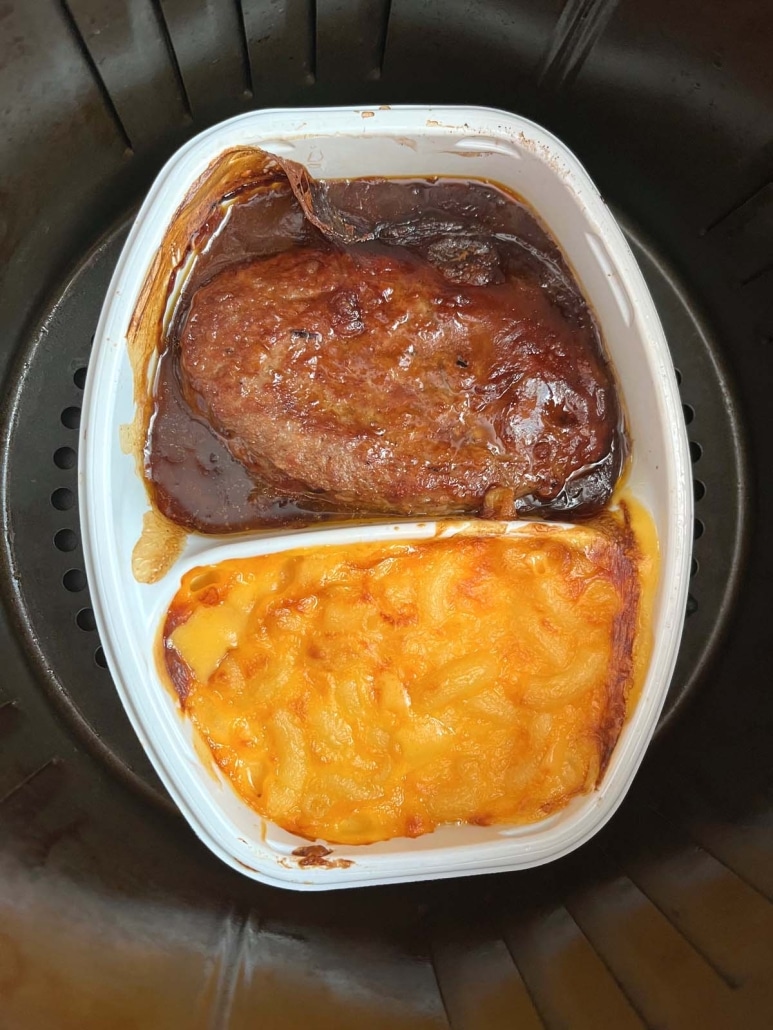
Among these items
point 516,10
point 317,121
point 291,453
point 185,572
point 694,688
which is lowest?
point 694,688

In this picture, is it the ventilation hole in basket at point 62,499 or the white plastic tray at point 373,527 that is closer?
the white plastic tray at point 373,527

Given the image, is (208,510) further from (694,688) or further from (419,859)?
(694,688)

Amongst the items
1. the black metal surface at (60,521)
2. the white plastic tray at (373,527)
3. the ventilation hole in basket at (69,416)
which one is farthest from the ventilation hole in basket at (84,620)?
the ventilation hole in basket at (69,416)

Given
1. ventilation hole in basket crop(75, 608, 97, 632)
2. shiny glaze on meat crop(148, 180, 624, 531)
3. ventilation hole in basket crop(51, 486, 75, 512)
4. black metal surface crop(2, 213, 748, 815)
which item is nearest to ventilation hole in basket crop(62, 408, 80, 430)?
black metal surface crop(2, 213, 748, 815)

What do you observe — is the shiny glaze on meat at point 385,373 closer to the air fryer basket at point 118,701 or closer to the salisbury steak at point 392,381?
the salisbury steak at point 392,381

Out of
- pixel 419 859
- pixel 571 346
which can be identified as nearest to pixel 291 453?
pixel 571 346
